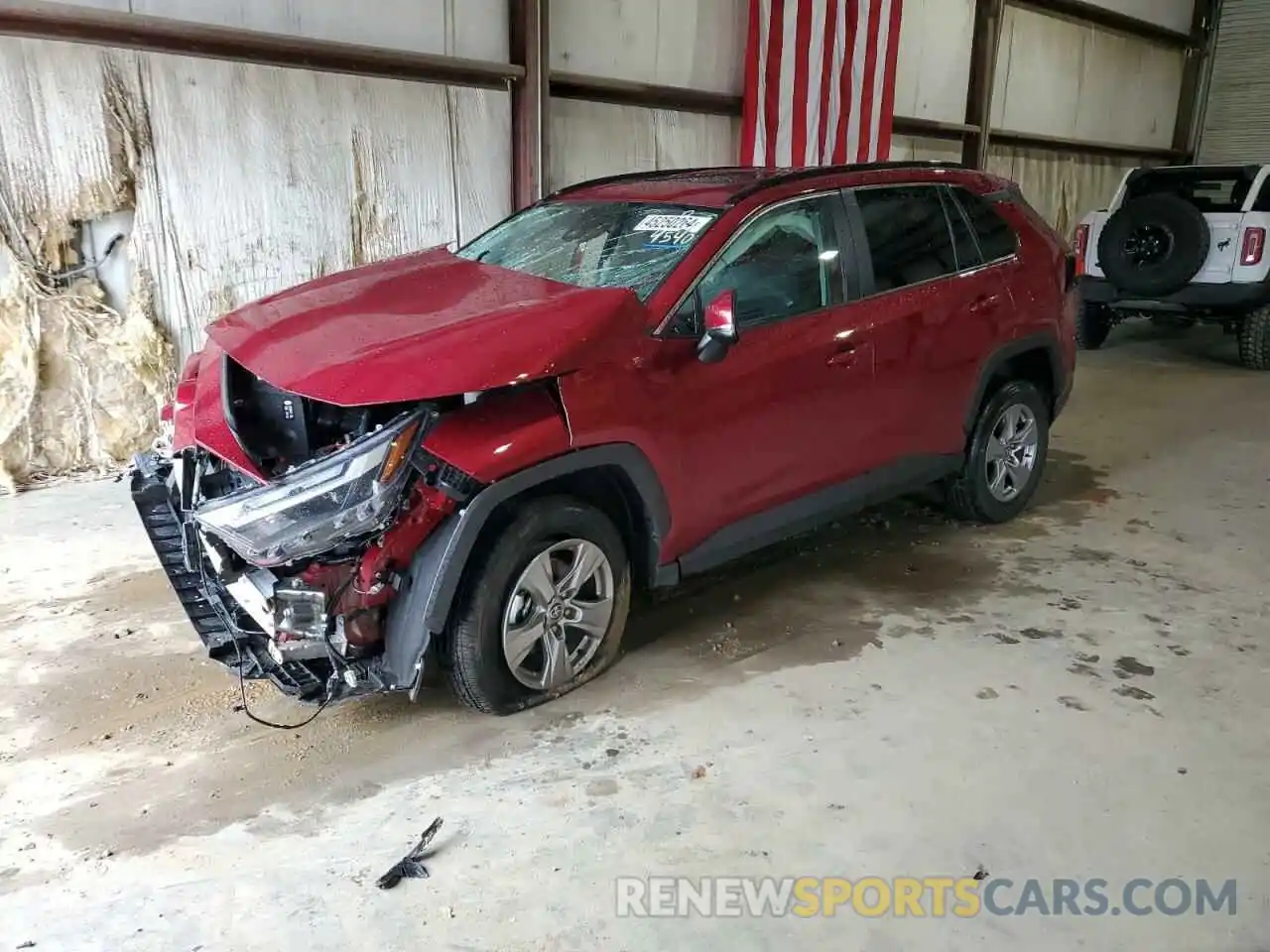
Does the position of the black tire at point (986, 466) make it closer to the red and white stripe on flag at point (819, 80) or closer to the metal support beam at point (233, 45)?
the red and white stripe on flag at point (819, 80)

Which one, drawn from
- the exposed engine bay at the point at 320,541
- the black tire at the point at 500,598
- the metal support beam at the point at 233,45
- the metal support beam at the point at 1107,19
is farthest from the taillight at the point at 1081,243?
the exposed engine bay at the point at 320,541

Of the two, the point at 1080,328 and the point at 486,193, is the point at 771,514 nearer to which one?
the point at 486,193

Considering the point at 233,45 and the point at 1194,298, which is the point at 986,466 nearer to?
→ the point at 233,45

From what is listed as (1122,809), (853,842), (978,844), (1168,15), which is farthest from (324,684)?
(1168,15)

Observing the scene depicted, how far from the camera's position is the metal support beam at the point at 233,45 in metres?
4.80

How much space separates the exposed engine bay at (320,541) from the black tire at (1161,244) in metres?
7.72

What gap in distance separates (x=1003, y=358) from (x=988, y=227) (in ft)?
1.99

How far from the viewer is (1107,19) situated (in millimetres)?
12328

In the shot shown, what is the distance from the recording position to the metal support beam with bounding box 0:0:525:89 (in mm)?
4797

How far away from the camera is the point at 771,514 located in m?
3.66

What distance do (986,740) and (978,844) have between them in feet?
1.75

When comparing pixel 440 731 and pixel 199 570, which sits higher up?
pixel 199 570

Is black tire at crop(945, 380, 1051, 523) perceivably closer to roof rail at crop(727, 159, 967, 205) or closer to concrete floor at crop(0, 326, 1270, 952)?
concrete floor at crop(0, 326, 1270, 952)

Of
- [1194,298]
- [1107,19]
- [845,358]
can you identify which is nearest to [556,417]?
[845,358]
